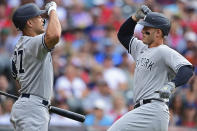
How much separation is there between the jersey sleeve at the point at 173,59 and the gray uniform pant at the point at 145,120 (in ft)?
1.47

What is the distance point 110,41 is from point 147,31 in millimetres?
5934

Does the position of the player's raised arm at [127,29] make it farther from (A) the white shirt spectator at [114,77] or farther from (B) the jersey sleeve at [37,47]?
(A) the white shirt spectator at [114,77]

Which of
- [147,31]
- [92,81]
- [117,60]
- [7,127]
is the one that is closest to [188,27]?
[117,60]

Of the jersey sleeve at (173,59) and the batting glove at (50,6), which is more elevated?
the batting glove at (50,6)

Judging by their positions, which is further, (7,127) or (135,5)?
(135,5)

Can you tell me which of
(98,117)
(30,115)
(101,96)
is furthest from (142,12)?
(101,96)

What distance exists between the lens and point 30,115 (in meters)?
6.29

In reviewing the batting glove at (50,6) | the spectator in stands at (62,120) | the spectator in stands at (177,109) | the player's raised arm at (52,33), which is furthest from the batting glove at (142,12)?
the spectator in stands at (177,109)

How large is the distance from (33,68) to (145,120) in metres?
1.30

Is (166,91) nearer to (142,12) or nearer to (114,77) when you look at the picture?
(142,12)

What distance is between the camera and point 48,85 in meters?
6.47

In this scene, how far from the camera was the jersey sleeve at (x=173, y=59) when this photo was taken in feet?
20.2

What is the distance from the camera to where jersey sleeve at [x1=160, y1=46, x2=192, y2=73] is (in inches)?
243

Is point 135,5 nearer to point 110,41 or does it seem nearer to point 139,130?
point 110,41
